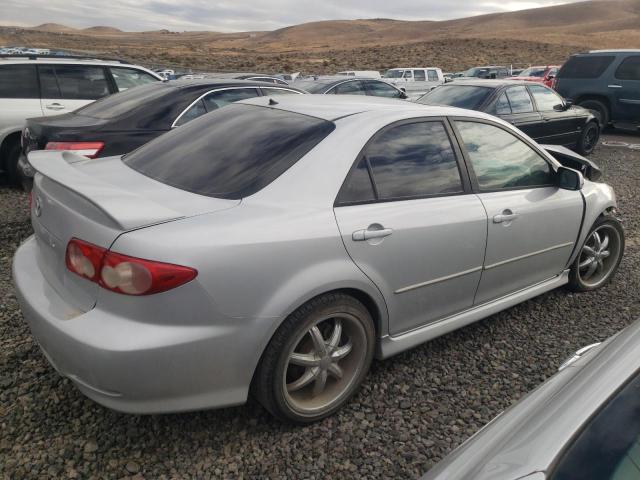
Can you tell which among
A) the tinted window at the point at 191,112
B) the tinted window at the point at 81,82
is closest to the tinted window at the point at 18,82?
the tinted window at the point at 81,82

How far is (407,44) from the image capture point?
5978 cm

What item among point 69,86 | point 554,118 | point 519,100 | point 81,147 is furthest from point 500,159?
point 554,118

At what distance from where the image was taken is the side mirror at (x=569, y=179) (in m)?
3.35

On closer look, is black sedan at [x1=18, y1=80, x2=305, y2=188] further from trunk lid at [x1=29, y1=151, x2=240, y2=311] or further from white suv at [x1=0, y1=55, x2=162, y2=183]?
trunk lid at [x1=29, y1=151, x2=240, y2=311]

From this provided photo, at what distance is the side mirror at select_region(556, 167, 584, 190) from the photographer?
335cm

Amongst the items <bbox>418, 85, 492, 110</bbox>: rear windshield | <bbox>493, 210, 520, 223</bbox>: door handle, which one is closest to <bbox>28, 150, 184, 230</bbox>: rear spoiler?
<bbox>493, 210, 520, 223</bbox>: door handle

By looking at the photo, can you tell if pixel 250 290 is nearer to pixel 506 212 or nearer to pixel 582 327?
pixel 506 212

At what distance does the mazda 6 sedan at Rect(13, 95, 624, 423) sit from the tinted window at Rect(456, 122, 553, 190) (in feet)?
0.04

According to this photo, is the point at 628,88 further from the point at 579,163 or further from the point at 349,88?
the point at 579,163

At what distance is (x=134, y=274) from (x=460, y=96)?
22.8ft

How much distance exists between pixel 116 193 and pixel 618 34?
277ft

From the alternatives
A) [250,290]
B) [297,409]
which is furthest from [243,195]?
[297,409]

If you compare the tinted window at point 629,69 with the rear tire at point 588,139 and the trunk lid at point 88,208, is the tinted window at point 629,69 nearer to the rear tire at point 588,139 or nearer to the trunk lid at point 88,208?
the rear tire at point 588,139

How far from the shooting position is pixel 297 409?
2443 mm
